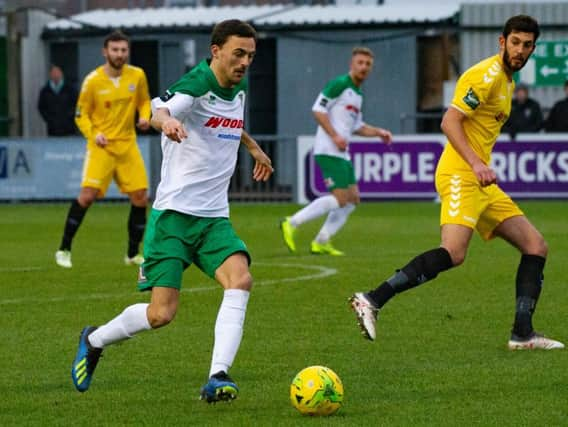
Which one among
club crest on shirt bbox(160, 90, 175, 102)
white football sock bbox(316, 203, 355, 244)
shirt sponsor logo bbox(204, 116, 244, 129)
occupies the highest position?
club crest on shirt bbox(160, 90, 175, 102)

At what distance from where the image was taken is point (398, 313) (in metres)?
11.0

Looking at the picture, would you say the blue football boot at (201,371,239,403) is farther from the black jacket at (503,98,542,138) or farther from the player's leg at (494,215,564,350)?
the black jacket at (503,98,542,138)

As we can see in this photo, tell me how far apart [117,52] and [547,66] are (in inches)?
586

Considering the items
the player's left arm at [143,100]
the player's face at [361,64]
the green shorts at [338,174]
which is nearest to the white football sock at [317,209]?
the green shorts at [338,174]

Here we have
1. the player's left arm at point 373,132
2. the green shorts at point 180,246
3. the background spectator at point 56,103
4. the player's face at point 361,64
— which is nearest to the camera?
the green shorts at point 180,246

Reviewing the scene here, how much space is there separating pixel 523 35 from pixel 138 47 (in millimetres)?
22245

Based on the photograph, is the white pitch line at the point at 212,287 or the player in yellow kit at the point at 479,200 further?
the white pitch line at the point at 212,287

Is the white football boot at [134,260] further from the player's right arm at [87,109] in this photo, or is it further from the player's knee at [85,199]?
the player's right arm at [87,109]

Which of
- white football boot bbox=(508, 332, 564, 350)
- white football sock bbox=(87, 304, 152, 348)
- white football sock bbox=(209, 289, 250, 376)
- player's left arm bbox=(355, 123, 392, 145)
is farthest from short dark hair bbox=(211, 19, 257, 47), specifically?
player's left arm bbox=(355, 123, 392, 145)

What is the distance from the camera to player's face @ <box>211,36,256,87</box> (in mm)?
7477

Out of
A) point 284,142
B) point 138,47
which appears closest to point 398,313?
point 284,142

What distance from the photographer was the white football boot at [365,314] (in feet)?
28.6

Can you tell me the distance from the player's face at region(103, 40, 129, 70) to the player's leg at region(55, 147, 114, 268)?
948 millimetres

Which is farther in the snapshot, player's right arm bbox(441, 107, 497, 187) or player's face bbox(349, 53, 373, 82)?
player's face bbox(349, 53, 373, 82)
